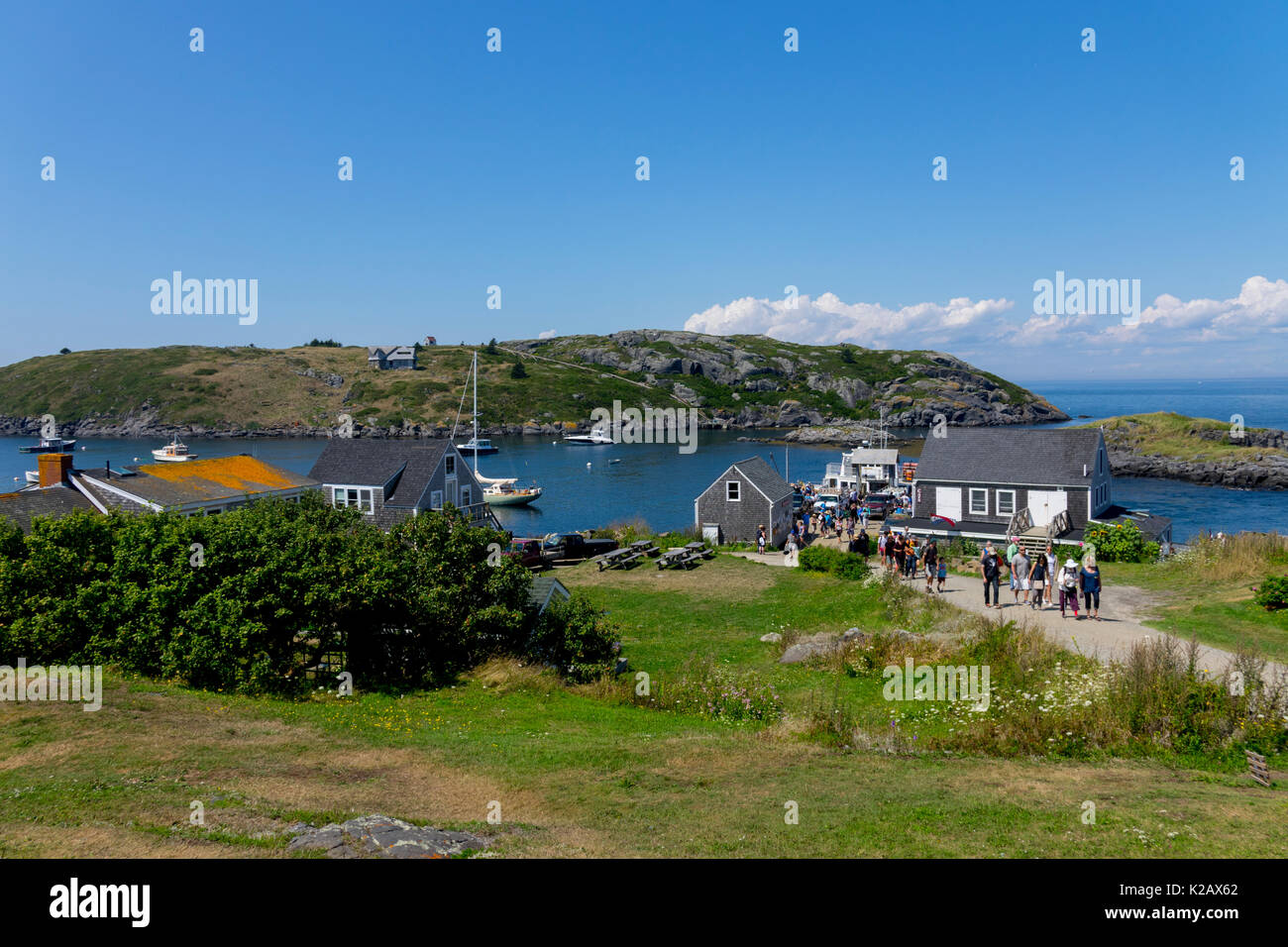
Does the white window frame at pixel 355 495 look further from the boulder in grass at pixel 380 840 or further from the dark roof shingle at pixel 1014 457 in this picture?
the boulder in grass at pixel 380 840

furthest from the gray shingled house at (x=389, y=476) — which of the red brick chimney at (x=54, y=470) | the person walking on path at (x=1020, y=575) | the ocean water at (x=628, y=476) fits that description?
the person walking on path at (x=1020, y=575)

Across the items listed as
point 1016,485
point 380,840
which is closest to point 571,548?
point 1016,485

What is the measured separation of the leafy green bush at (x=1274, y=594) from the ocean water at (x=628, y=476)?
46274 millimetres

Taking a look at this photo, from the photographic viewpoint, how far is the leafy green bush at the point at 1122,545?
34875 mm

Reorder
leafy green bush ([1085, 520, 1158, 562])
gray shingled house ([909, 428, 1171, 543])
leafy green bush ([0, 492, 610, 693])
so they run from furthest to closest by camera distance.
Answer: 1. gray shingled house ([909, 428, 1171, 543])
2. leafy green bush ([1085, 520, 1158, 562])
3. leafy green bush ([0, 492, 610, 693])

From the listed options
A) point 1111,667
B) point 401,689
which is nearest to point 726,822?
point 1111,667

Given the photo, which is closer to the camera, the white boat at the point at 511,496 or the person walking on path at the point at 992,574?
the person walking on path at the point at 992,574

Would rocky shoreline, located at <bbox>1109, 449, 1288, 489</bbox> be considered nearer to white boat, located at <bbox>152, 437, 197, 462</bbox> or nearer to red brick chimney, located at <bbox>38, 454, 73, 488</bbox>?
red brick chimney, located at <bbox>38, 454, 73, 488</bbox>

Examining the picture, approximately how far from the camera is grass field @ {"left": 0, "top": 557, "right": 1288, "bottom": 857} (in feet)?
31.7

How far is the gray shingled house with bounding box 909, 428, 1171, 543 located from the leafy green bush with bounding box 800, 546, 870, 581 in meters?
11.8

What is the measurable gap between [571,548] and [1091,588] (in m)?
29.5

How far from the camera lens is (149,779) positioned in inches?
462

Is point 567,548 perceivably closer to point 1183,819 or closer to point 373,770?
point 373,770

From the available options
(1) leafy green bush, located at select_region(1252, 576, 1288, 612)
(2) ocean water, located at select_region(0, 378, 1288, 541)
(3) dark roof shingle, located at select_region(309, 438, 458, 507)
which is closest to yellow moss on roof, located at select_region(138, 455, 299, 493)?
(3) dark roof shingle, located at select_region(309, 438, 458, 507)
